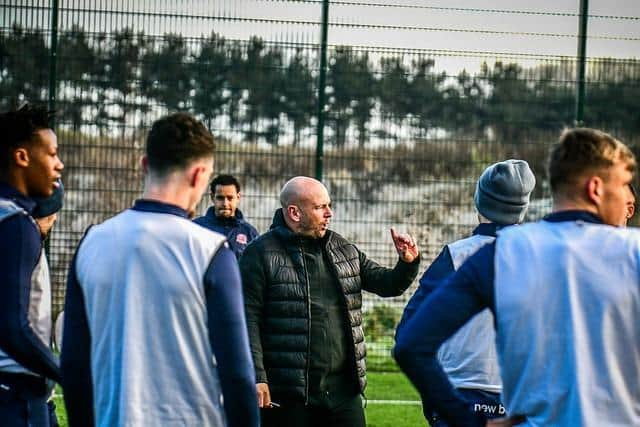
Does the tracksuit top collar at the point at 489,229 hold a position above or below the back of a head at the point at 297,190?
below

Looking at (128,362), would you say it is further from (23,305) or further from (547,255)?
(547,255)

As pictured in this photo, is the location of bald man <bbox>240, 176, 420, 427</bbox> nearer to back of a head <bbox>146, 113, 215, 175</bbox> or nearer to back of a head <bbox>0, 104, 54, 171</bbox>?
back of a head <bbox>0, 104, 54, 171</bbox>

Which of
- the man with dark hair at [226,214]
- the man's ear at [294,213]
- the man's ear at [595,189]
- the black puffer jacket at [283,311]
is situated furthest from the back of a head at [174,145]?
the man with dark hair at [226,214]

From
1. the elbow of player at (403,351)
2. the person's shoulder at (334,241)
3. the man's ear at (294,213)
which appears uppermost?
the man's ear at (294,213)

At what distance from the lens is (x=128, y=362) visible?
13.3ft

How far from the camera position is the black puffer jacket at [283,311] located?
6.84 metres

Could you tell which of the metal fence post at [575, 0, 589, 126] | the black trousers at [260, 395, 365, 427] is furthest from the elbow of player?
the metal fence post at [575, 0, 589, 126]

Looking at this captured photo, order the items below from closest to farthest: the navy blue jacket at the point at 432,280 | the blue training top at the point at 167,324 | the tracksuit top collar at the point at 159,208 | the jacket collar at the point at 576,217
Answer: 1. the jacket collar at the point at 576,217
2. the blue training top at the point at 167,324
3. the tracksuit top collar at the point at 159,208
4. the navy blue jacket at the point at 432,280

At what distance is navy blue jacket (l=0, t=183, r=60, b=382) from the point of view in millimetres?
4414

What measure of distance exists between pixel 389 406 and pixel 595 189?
7.72 m

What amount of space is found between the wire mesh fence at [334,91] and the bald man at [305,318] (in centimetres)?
576

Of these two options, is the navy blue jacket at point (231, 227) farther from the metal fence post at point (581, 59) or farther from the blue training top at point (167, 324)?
the blue training top at point (167, 324)

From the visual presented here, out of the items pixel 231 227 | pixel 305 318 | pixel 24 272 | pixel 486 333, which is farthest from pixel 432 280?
pixel 231 227

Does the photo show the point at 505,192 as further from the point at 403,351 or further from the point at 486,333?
the point at 403,351
